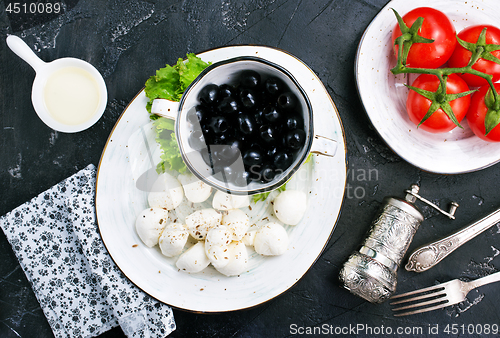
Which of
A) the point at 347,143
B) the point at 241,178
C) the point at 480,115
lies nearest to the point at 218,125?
the point at 241,178

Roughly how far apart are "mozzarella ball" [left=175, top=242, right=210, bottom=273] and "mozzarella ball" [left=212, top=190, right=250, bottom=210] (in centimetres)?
13

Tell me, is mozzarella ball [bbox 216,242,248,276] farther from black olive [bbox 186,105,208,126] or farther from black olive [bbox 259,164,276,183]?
black olive [bbox 186,105,208,126]

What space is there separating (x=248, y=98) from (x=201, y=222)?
0.42 meters

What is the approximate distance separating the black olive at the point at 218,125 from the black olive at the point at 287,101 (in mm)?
144

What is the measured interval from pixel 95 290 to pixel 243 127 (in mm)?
791

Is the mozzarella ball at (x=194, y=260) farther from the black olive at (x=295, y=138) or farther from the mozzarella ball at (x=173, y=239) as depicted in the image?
the black olive at (x=295, y=138)

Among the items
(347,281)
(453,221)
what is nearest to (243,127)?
(347,281)

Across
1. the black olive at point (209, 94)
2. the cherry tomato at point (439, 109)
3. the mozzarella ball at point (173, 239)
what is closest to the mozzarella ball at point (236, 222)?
the mozzarella ball at point (173, 239)

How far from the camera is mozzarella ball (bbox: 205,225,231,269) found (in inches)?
37.0

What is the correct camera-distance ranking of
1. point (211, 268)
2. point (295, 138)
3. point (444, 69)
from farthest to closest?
point (211, 268)
point (444, 69)
point (295, 138)

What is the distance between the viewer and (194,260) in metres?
0.96

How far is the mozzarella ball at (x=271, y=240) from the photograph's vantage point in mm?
951

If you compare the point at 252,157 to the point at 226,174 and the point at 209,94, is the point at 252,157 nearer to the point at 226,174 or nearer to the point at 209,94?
the point at 226,174

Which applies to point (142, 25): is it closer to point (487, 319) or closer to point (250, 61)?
point (250, 61)
